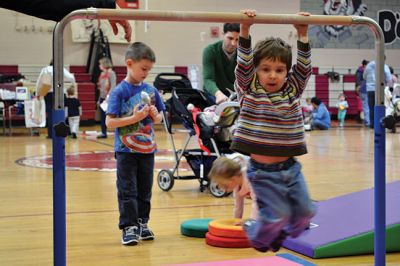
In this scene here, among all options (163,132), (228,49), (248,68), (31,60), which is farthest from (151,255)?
(31,60)

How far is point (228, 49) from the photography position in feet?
17.9

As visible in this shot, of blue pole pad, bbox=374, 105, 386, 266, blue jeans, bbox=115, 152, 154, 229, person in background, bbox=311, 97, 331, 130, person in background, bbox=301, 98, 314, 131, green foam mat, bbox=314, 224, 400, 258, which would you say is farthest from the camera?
person in background, bbox=311, 97, 331, 130

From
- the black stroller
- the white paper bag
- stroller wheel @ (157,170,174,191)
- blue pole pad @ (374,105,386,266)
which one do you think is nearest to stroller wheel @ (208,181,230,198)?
the black stroller

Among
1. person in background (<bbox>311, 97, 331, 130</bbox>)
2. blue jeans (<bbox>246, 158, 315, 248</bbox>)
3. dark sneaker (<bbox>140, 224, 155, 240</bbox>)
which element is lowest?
person in background (<bbox>311, 97, 331, 130</bbox>)

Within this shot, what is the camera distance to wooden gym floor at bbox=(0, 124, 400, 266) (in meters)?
3.89

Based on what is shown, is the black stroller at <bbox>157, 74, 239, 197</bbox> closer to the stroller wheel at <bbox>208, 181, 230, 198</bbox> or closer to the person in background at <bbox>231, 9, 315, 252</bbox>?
the stroller wheel at <bbox>208, 181, 230, 198</bbox>

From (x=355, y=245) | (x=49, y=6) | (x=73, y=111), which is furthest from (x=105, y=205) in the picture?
(x=73, y=111)

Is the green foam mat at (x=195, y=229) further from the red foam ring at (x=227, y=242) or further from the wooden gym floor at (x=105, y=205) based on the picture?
the red foam ring at (x=227, y=242)

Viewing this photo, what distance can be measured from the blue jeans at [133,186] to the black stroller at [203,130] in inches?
51.6

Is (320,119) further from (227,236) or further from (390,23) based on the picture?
(227,236)

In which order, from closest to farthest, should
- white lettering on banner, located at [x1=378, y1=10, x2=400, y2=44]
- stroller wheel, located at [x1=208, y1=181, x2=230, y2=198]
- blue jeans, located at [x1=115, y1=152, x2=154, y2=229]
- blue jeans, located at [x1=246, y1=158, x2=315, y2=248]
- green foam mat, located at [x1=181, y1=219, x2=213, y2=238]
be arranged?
blue jeans, located at [x1=246, y1=158, x2=315, y2=248] → blue jeans, located at [x1=115, y1=152, x2=154, y2=229] → green foam mat, located at [x1=181, y1=219, x2=213, y2=238] → stroller wheel, located at [x1=208, y1=181, x2=230, y2=198] → white lettering on banner, located at [x1=378, y1=10, x2=400, y2=44]

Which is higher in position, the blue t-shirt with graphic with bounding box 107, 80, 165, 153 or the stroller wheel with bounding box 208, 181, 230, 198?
the blue t-shirt with graphic with bounding box 107, 80, 165, 153

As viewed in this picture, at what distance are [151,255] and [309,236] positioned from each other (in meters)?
1.01

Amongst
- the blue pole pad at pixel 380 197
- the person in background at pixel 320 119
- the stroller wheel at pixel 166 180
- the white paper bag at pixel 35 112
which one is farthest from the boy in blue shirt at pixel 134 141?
the person in background at pixel 320 119
